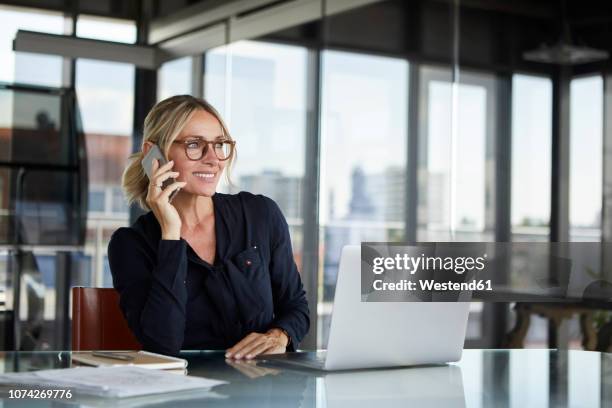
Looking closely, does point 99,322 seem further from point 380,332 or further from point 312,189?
point 312,189

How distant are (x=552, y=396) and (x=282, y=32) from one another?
4.02 meters

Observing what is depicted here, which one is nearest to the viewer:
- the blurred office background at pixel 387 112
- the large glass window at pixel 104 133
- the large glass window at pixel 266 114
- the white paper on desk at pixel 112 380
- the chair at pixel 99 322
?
the white paper on desk at pixel 112 380

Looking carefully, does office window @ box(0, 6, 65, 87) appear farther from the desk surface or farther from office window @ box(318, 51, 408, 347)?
the desk surface

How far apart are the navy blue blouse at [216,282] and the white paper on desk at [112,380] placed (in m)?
0.60

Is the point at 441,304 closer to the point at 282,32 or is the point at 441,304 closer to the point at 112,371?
the point at 112,371

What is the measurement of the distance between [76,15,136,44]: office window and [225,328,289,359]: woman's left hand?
2.87 m

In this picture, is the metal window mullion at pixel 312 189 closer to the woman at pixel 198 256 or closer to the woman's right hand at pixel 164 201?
the woman at pixel 198 256

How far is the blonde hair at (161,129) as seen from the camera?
2.57 metres

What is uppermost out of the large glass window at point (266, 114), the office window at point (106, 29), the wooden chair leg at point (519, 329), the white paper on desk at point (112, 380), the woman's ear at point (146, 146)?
the office window at point (106, 29)

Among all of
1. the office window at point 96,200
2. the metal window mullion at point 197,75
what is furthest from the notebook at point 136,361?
the metal window mullion at point 197,75

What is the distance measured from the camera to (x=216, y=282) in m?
2.50

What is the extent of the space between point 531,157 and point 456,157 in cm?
43

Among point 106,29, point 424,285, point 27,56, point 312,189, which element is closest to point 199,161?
point 424,285

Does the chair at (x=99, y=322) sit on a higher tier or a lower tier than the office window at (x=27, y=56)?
lower
